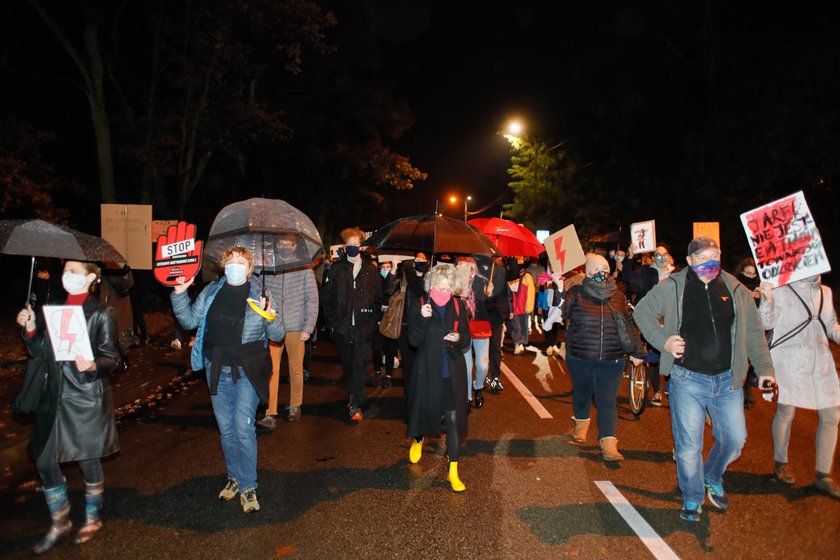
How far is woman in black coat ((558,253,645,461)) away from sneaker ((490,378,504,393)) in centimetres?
274

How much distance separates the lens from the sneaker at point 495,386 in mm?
9078

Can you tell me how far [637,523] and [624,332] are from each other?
6.61ft

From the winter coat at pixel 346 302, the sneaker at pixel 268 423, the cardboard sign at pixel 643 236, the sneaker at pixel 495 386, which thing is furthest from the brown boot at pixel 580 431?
the cardboard sign at pixel 643 236

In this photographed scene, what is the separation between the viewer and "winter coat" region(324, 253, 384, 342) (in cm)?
767

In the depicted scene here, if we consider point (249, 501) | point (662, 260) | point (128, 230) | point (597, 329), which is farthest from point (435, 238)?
point (128, 230)

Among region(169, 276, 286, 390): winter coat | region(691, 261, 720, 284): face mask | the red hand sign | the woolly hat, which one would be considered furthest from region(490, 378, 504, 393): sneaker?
the red hand sign

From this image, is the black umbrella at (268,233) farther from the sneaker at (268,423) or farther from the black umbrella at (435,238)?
the sneaker at (268,423)

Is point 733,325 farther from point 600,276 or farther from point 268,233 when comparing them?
point 268,233

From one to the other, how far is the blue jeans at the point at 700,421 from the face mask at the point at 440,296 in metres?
1.96

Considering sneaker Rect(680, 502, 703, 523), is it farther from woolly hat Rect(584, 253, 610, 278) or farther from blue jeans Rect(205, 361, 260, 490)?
blue jeans Rect(205, 361, 260, 490)

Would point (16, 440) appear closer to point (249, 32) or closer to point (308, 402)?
point (308, 402)

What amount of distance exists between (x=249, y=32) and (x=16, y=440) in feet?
50.4

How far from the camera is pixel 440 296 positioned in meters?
5.55

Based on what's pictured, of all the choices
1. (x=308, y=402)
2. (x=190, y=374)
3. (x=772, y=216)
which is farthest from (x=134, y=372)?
(x=772, y=216)
